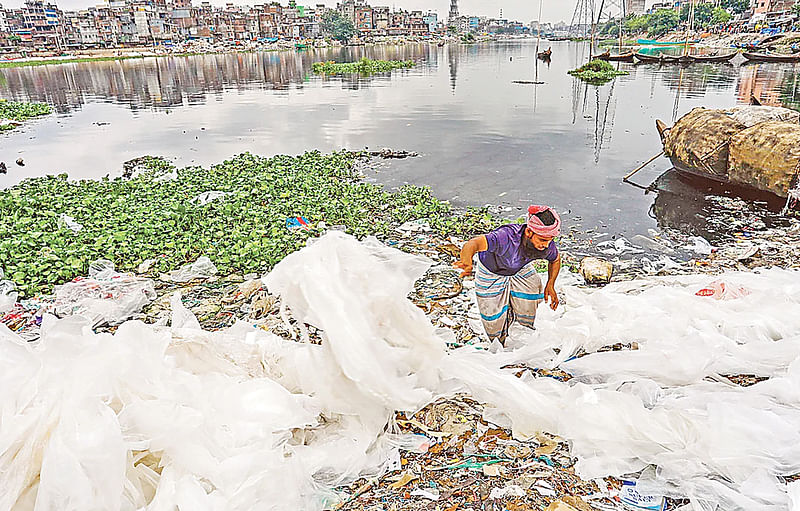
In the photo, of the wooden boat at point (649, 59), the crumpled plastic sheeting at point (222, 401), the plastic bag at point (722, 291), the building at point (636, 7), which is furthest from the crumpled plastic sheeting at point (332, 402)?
the building at point (636, 7)

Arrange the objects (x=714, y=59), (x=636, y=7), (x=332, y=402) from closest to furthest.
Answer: (x=332, y=402), (x=714, y=59), (x=636, y=7)

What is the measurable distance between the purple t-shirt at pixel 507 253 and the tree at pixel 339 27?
325ft

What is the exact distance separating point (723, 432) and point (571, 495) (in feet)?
2.34

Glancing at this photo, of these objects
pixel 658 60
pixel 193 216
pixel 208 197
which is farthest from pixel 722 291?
pixel 658 60

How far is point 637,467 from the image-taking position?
210 cm

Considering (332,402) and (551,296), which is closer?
(332,402)

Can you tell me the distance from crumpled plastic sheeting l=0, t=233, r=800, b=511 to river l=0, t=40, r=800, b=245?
11.8 ft

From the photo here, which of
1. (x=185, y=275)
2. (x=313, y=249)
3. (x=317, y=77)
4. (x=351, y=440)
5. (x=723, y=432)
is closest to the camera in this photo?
(x=723, y=432)

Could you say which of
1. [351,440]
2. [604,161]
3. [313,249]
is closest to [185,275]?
[313,249]

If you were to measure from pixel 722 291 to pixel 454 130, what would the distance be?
9.13 meters

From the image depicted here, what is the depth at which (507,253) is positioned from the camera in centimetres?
291

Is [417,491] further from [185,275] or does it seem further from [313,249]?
[185,275]

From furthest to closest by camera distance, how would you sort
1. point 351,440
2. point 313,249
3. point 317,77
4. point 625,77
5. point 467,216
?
point 317,77 → point 625,77 → point 467,216 → point 313,249 → point 351,440

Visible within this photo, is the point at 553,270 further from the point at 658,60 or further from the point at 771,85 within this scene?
the point at 658,60
